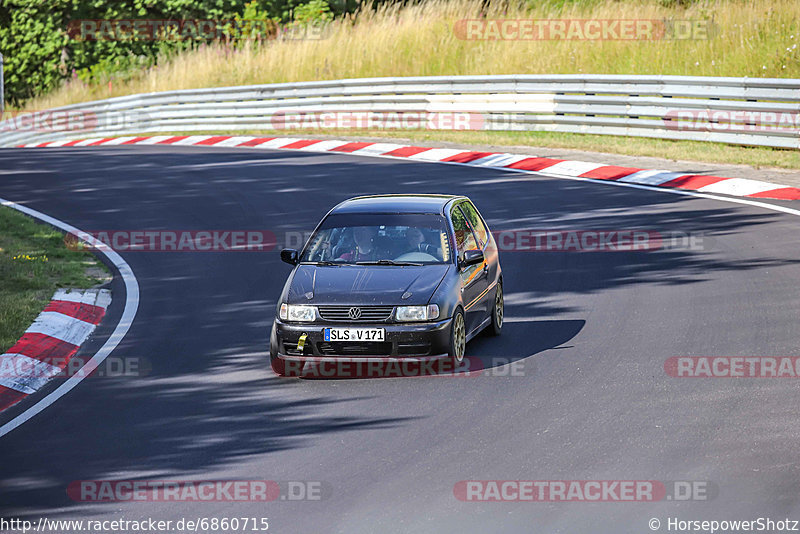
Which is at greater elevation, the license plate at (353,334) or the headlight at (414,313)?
the headlight at (414,313)

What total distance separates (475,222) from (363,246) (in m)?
1.59

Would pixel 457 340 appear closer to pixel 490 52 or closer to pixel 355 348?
pixel 355 348

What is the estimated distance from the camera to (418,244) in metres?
10.9

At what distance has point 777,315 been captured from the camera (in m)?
11.5

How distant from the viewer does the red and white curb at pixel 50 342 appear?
10328mm

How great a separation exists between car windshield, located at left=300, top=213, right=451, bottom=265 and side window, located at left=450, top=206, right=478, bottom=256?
0.18m

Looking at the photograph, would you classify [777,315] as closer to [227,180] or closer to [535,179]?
[535,179]

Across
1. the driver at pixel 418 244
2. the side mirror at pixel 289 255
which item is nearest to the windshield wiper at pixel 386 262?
the driver at pixel 418 244

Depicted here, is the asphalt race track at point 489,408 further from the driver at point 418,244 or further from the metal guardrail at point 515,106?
the metal guardrail at point 515,106

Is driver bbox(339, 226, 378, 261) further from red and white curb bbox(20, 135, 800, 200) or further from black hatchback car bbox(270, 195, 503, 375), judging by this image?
red and white curb bbox(20, 135, 800, 200)

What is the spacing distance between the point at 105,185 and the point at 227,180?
7.76ft

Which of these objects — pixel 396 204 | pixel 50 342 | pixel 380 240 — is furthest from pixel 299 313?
pixel 50 342

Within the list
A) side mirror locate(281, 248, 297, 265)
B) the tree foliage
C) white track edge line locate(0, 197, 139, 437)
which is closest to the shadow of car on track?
side mirror locate(281, 248, 297, 265)

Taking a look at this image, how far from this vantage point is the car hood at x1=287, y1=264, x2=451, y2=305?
10000 millimetres
